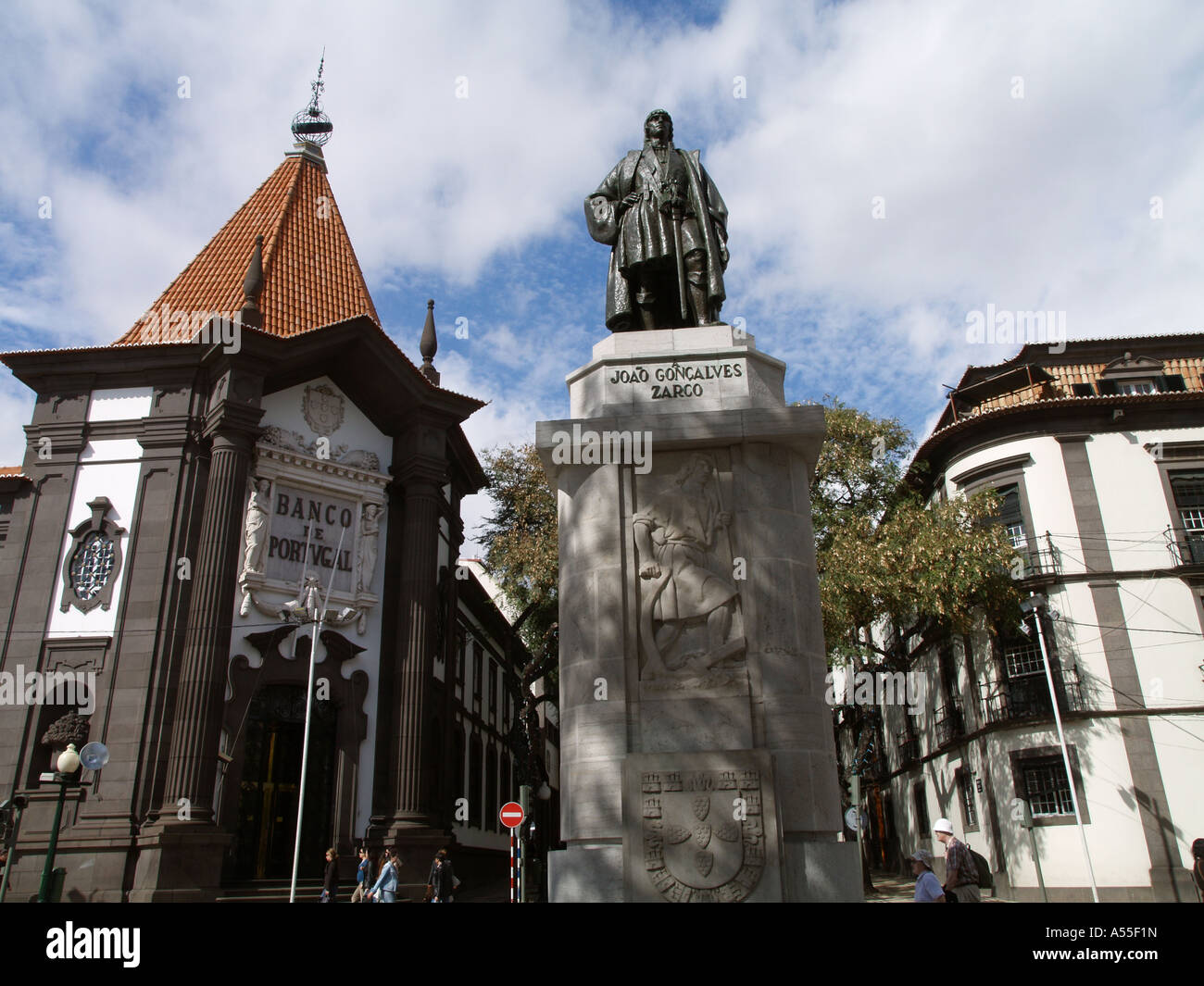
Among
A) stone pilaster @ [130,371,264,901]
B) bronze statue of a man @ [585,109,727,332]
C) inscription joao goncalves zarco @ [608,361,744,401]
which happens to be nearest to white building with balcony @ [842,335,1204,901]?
stone pilaster @ [130,371,264,901]

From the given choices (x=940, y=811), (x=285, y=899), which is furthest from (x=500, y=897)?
(x=940, y=811)

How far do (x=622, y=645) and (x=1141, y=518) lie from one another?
2914cm

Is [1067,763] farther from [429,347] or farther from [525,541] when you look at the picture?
[429,347]

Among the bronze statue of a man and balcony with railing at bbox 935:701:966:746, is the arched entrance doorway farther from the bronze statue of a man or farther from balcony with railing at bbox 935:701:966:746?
balcony with railing at bbox 935:701:966:746

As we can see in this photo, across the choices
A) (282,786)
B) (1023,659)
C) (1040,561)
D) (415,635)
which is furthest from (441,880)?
(1040,561)

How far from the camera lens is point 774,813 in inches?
255

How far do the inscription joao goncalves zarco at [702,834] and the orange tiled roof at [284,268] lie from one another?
22.3m

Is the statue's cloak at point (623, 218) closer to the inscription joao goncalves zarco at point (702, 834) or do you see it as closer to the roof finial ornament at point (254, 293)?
the inscription joao goncalves zarco at point (702, 834)

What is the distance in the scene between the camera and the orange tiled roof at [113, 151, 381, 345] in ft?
89.9

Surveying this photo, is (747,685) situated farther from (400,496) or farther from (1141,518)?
(1141,518)

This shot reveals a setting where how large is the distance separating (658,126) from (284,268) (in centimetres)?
2251

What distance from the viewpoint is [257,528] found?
23203 millimetres

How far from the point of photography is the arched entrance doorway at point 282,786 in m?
21.6

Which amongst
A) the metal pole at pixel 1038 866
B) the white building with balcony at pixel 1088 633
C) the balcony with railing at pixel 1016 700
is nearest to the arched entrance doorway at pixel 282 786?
the white building with balcony at pixel 1088 633
